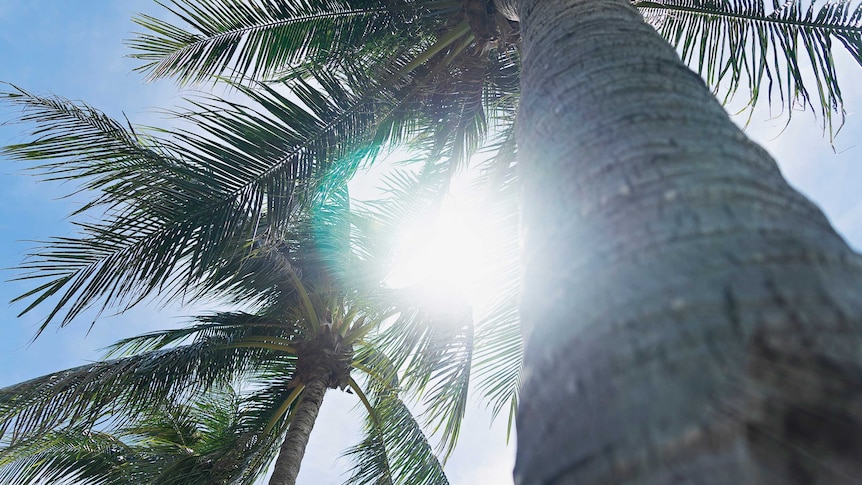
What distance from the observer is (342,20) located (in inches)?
211

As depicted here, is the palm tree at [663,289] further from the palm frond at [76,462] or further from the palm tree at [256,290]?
the palm frond at [76,462]

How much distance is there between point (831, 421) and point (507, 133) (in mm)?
6102

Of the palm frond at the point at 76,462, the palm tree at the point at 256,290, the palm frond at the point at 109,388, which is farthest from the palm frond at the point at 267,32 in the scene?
the palm frond at the point at 76,462

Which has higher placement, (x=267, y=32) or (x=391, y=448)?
(x=267, y=32)

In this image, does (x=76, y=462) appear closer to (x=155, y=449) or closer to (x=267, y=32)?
(x=155, y=449)

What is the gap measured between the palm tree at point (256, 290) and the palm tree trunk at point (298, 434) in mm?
19

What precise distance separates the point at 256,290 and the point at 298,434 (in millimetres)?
2014

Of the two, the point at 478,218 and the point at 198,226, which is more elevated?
the point at 478,218

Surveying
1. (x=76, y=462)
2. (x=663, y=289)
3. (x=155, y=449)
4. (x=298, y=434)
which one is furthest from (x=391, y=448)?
(x=663, y=289)

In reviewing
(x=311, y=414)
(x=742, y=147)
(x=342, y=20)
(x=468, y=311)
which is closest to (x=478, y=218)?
(x=468, y=311)

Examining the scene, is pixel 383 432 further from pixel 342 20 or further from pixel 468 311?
pixel 342 20

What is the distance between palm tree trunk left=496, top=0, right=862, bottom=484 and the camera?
57 centimetres

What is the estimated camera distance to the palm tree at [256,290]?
4.35m

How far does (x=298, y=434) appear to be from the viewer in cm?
630
